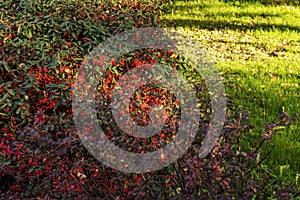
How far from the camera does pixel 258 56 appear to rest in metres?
5.52

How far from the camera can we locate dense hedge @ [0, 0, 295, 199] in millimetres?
1966

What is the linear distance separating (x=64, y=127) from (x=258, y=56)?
345cm

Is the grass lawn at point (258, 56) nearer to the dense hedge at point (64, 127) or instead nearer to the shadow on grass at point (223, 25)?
the shadow on grass at point (223, 25)

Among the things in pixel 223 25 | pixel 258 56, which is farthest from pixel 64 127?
pixel 223 25

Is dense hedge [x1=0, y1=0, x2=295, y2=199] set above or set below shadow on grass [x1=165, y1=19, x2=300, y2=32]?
above

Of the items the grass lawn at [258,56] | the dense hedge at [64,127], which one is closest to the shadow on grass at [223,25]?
the grass lawn at [258,56]

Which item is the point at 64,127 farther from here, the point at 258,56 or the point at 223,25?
the point at 223,25

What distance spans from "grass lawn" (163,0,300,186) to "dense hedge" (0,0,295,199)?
1.25 ft

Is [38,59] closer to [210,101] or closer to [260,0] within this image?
[210,101]

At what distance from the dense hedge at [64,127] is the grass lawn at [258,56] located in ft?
1.25

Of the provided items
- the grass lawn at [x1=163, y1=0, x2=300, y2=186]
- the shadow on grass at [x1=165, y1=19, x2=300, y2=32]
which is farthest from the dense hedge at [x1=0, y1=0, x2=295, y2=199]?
the shadow on grass at [x1=165, y1=19, x2=300, y2=32]

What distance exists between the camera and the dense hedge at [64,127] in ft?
6.45

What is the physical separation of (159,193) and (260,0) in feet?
22.4

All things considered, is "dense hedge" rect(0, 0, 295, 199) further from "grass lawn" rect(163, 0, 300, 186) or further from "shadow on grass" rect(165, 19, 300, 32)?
"shadow on grass" rect(165, 19, 300, 32)
